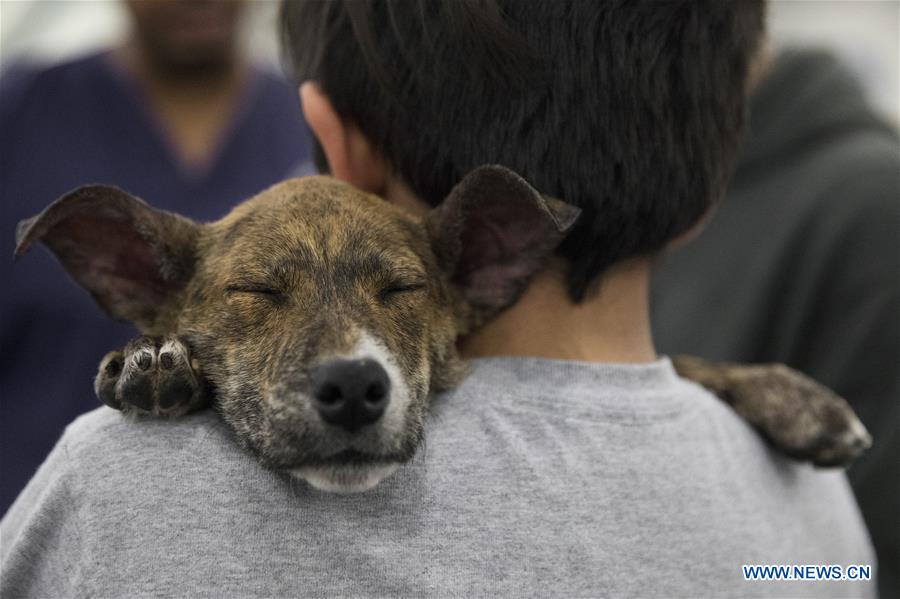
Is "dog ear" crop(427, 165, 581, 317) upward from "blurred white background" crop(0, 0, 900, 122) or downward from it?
upward

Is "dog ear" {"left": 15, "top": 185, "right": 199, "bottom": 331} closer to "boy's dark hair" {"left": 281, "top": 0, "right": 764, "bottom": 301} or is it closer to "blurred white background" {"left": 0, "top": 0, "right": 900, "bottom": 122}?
"boy's dark hair" {"left": 281, "top": 0, "right": 764, "bottom": 301}

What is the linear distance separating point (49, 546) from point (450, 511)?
64 cm

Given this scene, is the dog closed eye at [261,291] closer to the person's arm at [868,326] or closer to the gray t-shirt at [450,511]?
the gray t-shirt at [450,511]

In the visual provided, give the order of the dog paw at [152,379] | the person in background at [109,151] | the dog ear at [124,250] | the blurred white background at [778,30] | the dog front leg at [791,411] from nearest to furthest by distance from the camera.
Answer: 1. the dog paw at [152,379]
2. the dog ear at [124,250]
3. the dog front leg at [791,411]
4. the person in background at [109,151]
5. the blurred white background at [778,30]

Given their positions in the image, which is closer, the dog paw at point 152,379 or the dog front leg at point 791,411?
the dog paw at point 152,379

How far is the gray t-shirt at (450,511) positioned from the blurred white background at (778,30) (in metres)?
3.45

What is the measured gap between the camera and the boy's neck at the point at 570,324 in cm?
183

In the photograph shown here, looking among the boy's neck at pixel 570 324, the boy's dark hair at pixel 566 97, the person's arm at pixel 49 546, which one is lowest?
the person's arm at pixel 49 546

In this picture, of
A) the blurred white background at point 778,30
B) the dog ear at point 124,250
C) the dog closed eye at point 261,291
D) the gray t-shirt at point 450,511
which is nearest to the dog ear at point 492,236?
the gray t-shirt at point 450,511

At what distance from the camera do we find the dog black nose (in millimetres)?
1418

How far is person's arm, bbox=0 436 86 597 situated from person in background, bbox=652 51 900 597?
7.23ft

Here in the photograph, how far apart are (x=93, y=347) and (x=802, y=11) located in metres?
8.55

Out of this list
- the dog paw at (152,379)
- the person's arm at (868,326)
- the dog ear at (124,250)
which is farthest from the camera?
the person's arm at (868,326)

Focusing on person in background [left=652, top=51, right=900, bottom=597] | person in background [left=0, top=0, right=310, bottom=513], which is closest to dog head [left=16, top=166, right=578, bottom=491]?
person in background [left=652, top=51, right=900, bottom=597]
